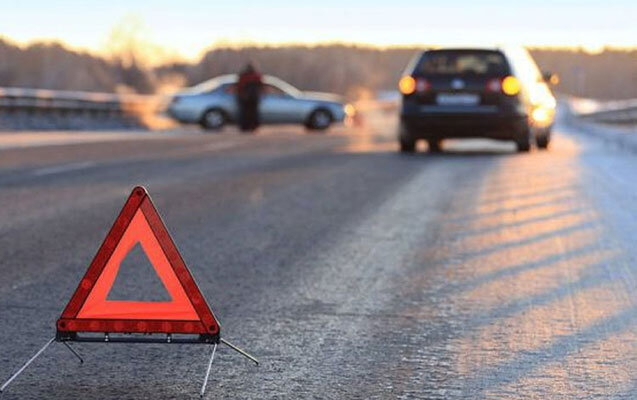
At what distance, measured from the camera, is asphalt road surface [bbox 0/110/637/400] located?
5098 mm

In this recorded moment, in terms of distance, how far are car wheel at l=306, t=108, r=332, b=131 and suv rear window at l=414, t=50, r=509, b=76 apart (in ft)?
42.6

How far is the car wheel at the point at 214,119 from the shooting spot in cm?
3188

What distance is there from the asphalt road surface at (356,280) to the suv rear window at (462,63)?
4259mm

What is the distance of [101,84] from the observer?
108 metres

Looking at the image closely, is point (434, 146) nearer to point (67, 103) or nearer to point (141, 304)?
point (141, 304)

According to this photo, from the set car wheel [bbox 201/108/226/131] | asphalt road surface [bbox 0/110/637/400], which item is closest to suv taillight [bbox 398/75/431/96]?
asphalt road surface [bbox 0/110/637/400]

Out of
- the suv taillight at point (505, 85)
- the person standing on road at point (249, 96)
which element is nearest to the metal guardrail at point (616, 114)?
the person standing on road at point (249, 96)

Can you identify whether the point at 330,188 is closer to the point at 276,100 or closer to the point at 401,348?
the point at 401,348

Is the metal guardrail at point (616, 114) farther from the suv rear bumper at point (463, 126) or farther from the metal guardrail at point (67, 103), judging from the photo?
the metal guardrail at point (67, 103)

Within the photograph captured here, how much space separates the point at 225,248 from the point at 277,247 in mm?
337

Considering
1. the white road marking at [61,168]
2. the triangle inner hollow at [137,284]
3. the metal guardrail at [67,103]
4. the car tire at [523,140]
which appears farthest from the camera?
the metal guardrail at [67,103]

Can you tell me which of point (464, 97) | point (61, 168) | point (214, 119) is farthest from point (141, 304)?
point (214, 119)

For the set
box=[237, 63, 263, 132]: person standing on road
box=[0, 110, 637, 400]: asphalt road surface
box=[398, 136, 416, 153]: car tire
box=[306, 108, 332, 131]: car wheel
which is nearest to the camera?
box=[0, 110, 637, 400]: asphalt road surface

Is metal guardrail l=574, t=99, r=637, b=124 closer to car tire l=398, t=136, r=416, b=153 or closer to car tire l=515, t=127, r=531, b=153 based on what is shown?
car tire l=515, t=127, r=531, b=153
